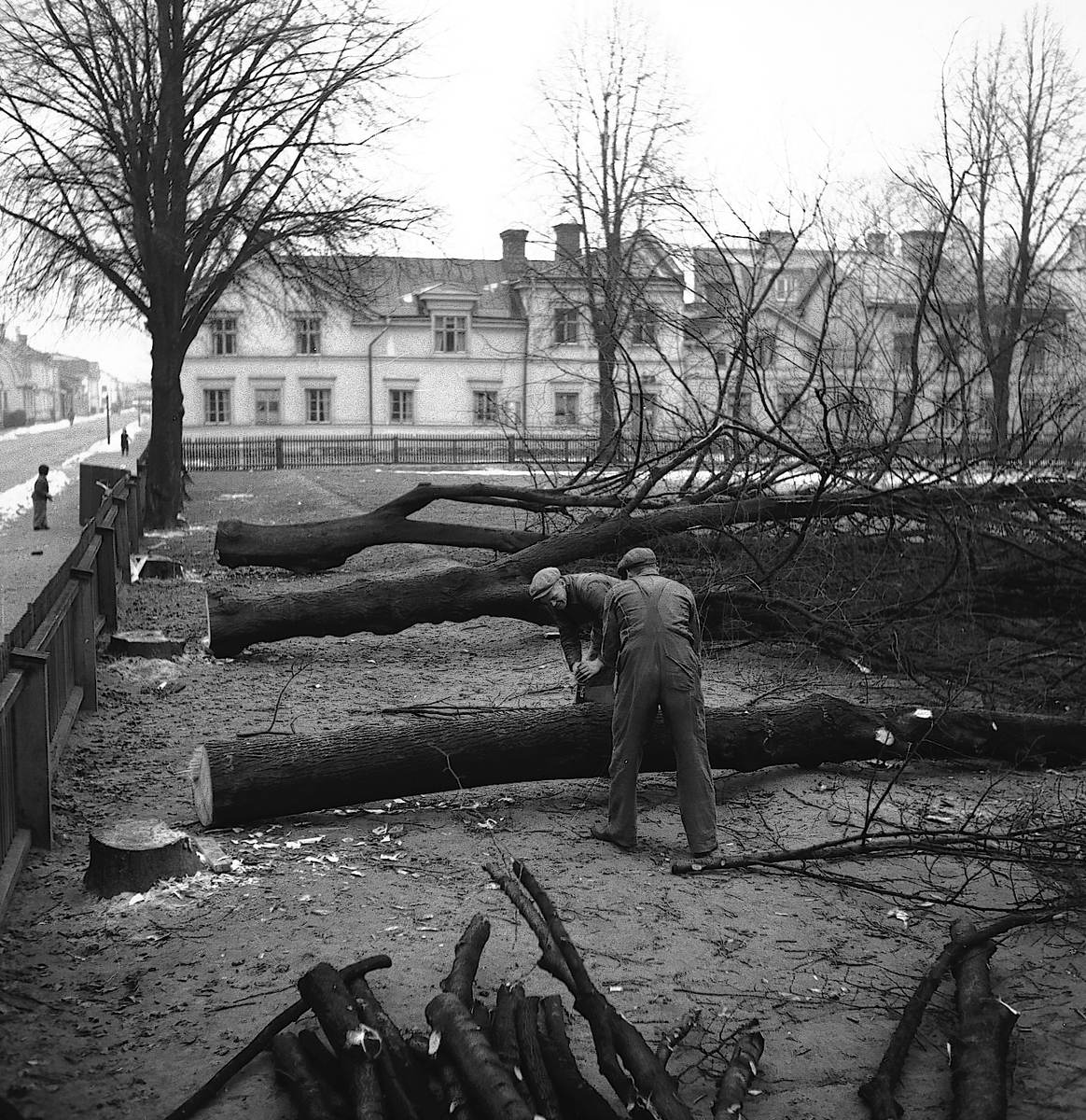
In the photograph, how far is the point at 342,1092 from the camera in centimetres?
388

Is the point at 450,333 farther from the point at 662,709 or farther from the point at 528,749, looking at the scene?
the point at 662,709

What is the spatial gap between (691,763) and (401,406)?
144 ft

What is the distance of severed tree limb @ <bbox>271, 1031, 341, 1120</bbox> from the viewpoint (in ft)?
12.3

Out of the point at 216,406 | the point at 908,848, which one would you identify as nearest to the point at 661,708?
the point at 908,848

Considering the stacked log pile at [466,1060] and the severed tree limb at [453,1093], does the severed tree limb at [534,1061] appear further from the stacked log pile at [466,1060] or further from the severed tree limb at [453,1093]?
the severed tree limb at [453,1093]

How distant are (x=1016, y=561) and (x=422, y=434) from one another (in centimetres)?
3962

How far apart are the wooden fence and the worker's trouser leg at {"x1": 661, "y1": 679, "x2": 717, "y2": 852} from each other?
3214 mm

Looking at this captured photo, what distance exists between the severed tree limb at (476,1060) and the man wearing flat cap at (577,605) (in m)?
4.02

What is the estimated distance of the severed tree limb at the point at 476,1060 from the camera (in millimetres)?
3508

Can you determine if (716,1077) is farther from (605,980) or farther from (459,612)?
(459,612)

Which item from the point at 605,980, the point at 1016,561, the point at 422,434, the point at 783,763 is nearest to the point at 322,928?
the point at 605,980

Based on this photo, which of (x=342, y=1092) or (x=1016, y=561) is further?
(x=1016, y=561)

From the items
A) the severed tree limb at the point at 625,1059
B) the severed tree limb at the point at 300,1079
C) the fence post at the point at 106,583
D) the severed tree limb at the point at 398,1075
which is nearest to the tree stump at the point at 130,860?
the severed tree limb at the point at 300,1079

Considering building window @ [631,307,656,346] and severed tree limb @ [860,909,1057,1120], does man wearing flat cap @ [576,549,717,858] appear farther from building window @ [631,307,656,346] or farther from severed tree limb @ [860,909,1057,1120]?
building window @ [631,307,656,346]
